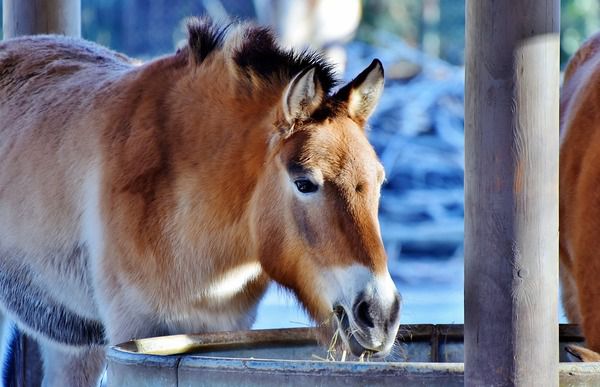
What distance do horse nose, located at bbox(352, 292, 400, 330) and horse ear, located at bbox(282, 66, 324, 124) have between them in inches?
28.5

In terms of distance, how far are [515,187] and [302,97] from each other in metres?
1.13

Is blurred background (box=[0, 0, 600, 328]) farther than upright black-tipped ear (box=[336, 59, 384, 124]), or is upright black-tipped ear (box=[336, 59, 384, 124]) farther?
blurred background (box=[0, 0, 600, 328])

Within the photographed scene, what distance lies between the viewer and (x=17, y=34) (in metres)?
5.45

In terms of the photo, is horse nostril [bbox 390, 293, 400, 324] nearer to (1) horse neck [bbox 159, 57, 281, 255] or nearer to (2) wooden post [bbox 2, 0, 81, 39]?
(1) horse neck [bbox 159, 57, 281, 255]

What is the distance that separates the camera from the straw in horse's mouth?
2.98 meters

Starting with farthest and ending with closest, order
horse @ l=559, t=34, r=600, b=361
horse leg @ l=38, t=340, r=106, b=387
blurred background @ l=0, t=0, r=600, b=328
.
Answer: blurred background @ l=0, t=0, r=600, b=328 < horse leg @ l=38, t=340, r=106, b=387 < horse @ l=559, t=34, r=600, b=361

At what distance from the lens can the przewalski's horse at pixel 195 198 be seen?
3176 mm

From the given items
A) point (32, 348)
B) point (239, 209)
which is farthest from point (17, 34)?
point (239, 209)

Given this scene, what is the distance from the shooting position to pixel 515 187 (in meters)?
2.34

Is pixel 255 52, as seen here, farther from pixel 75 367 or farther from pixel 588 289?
pixel 75 367

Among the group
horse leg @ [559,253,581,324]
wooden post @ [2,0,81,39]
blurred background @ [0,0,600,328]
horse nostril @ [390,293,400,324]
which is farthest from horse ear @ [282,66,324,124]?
blurred background @ [0,0,600,328]

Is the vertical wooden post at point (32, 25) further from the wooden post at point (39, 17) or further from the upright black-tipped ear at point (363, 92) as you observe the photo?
the upright black-tipped ear at point (363, 92)

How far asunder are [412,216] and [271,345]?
8.60 m

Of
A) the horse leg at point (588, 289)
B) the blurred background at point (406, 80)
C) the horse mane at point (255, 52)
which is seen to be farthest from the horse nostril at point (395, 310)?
the blurred background at point (406, 80)
